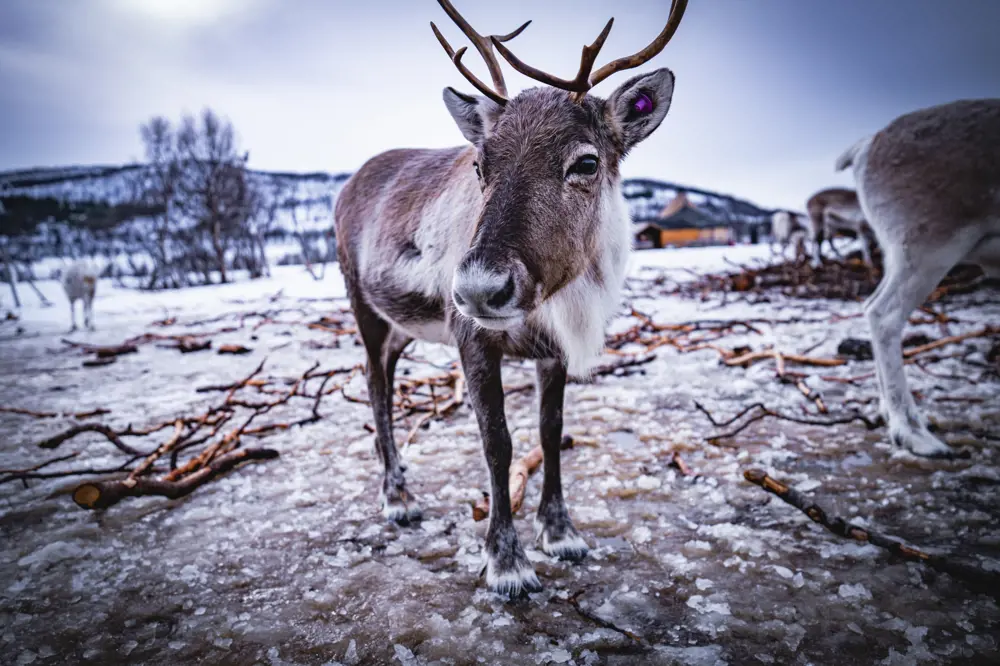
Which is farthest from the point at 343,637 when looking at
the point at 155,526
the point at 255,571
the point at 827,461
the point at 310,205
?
the point at 310,205

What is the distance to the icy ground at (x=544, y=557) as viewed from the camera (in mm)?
1612

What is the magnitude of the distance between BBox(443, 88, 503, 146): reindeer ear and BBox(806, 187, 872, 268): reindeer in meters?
13.7

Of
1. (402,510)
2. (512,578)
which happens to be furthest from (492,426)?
(402,510)

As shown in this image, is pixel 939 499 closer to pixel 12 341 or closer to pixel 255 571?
pixel 255 571

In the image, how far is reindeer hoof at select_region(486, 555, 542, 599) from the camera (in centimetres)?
190

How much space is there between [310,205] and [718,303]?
181 ft

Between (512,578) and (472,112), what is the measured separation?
2111 millimetres

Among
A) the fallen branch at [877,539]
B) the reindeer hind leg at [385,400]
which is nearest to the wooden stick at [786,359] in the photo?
the fallen branch at [877,539]

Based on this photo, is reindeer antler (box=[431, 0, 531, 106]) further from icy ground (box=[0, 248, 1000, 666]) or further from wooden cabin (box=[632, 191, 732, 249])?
wooden cabin (box=[632, 191, 732, 249])

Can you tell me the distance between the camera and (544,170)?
1826mm

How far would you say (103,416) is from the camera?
4160 mm

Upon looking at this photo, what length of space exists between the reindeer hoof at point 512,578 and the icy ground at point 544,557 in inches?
1.7

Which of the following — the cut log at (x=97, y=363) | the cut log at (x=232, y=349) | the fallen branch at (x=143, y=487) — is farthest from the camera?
the cut log at (x=232, y=349)

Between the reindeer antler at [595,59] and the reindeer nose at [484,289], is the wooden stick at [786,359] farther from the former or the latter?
the reindeer nose at [484,289]
